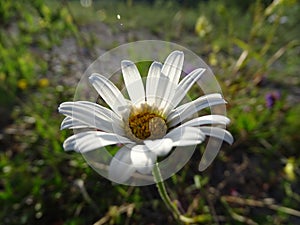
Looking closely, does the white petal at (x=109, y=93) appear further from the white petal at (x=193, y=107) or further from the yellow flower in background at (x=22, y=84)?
the yellow flower in background at (x=22, y=84)

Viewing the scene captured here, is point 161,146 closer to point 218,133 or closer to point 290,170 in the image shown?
point 218,133

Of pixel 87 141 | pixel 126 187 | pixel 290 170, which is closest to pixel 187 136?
pixel 87 141

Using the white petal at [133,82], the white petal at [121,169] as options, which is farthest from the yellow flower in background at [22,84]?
the white petal at [121,169]

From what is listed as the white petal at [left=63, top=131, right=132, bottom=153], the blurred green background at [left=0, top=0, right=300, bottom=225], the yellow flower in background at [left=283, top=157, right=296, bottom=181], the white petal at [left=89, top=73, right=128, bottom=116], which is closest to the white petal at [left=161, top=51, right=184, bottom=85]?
the white petal at [left=89, top=73, right=128, bottom=116]

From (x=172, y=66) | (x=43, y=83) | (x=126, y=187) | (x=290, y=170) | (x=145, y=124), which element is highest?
(x=43, y=83)

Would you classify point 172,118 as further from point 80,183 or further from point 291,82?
point 291,82

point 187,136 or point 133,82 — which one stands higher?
point 133,82

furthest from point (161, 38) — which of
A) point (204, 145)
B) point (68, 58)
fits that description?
point (204, 145)
